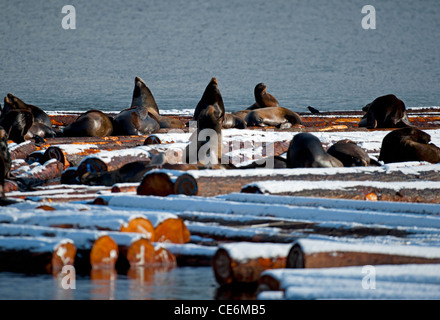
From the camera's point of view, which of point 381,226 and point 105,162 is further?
point 105,162

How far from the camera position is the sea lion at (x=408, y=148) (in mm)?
10958

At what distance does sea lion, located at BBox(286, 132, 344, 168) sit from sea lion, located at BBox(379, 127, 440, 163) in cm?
198

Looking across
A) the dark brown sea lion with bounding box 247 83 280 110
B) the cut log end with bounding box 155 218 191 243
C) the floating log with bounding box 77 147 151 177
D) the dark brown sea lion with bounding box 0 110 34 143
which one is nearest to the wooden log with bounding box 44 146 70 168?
the floating log with bounding box 77 147 151 177

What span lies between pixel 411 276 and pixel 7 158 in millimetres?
5757

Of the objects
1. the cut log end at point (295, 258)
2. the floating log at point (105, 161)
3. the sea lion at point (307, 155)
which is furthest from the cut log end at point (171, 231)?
the floating log at point (105, 161)

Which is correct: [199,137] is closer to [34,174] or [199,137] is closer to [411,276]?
[34,174]

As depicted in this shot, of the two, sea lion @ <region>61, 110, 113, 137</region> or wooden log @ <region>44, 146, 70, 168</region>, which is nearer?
wooden log @ <region>44, 146, 70, 168</region>

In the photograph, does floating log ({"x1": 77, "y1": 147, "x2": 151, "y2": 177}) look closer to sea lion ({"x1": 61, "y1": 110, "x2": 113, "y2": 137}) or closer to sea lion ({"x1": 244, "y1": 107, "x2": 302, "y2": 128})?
sea lion ({"x1": 61, "y1": 110, "x2": 113, "y2": 137})

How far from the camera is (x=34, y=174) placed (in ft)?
31.6

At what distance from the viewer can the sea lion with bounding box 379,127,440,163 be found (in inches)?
431

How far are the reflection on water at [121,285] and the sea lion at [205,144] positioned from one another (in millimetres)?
4879

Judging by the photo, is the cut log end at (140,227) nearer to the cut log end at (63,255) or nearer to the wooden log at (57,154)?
the cut log end at (63,255)

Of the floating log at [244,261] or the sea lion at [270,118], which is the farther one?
the sea lion at [270,118]
